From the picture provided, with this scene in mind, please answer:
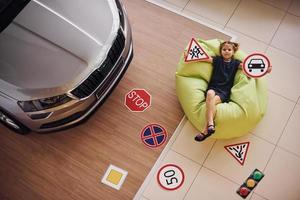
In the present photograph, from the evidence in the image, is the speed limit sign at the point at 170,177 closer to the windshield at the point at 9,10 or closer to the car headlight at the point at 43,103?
the car headlight at the point at 43,103

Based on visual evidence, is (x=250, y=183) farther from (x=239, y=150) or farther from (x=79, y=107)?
(x=79, y=107)

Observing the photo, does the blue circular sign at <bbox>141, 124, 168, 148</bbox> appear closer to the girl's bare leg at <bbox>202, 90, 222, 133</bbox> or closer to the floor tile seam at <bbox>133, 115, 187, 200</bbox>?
the floor tile seam at <bbox>133, 115, 187, 200</bbox>

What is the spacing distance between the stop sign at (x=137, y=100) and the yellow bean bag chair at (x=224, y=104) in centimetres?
30

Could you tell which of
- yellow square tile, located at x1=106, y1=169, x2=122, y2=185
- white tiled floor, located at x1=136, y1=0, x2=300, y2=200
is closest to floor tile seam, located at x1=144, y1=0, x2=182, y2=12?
white tiled floor, located at x1=136, y1=0, x2=300, y2=200

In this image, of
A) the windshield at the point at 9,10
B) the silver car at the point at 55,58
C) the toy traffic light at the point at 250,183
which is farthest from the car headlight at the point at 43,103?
the toy traffic light at the point at 250,183

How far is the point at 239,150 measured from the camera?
3170mm

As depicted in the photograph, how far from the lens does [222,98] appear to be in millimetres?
3150

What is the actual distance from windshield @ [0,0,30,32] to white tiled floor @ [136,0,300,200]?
5.18 feet

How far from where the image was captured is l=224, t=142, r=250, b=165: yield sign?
3.15 meters

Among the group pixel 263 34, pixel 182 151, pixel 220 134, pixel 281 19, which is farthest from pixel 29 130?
pixel 281 19

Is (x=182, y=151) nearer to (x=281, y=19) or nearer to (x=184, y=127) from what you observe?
(x=184, y=127)

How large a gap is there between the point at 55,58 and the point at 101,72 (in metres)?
0.35

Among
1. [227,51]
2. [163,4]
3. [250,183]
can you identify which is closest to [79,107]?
[227,51]

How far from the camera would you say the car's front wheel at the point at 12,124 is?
9.48 feet
